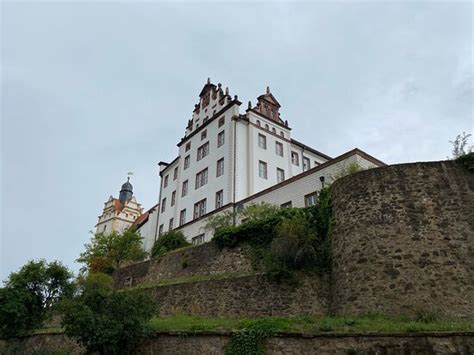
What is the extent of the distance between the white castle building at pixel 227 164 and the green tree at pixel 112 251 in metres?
3.29

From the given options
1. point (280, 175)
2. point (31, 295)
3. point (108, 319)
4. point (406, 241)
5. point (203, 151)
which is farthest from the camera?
point (203, 151)

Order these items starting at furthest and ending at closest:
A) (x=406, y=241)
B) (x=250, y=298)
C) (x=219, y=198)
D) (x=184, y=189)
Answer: (x=184, y=189) < (x=219, y=198) < (x=250, y=298) < (x=406, y=241)

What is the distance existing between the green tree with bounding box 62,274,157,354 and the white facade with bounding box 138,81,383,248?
13.3m

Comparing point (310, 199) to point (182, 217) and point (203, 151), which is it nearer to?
point (203, 151)

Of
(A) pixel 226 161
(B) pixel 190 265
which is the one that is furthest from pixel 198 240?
(B) pixel 190 265

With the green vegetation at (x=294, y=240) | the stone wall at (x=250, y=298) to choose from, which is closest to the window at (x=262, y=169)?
the green vegetation at (x=294, y=240)

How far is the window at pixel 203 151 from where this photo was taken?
3401 centimetres

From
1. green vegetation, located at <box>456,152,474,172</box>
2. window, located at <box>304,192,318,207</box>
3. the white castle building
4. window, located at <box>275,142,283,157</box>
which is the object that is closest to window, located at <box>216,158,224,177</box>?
the white castle building

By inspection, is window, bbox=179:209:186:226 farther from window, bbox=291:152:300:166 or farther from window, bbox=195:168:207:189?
window, bbox=291:152:300:166

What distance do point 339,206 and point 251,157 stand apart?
52.8ft

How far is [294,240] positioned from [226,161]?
1609 cm

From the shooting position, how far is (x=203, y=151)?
113ft

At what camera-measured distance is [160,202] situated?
127ft

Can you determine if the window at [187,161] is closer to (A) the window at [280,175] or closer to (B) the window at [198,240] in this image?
(B) the window at [198,240]
